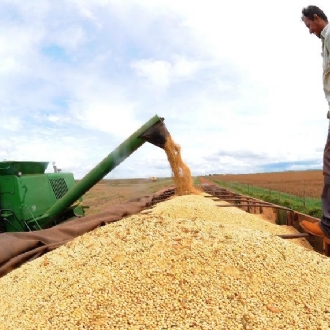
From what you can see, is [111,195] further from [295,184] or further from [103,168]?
[103,168]

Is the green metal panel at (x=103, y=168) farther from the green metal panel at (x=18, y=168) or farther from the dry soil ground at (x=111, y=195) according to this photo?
the dry soil ground at (x=111, y=195)

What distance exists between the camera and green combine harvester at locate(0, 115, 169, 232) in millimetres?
4957

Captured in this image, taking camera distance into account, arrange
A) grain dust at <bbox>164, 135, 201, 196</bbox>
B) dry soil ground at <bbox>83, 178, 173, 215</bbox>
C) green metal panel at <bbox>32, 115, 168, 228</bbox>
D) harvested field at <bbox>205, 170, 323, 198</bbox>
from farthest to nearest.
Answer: harvested field at <bbox>205, 170, 323, 198</bbox> < dry soil ground at <bbox>83, 178, 173, 215</bbox> < grain dust at <bbox>164, 135, 201, 196</bbox> < green metal panel at <bbox>32, 115, 168, 228</bbox>

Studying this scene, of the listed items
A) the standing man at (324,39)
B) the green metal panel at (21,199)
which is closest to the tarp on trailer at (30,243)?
the green metal panel at (21,199)

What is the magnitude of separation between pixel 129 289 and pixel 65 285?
1.58 feet

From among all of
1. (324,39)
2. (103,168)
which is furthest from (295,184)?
(324,39)

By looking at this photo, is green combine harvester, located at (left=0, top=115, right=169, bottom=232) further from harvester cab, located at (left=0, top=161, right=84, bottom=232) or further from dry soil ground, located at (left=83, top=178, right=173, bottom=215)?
dry soil ground, located at (left=83, top=178, right=173, bottom=215)

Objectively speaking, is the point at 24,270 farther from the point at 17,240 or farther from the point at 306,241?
the point at 306,241

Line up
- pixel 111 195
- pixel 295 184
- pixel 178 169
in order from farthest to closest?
pixel 295 184, pixel 111 195, pixel 178 169

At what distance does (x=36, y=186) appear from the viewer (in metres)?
5.34

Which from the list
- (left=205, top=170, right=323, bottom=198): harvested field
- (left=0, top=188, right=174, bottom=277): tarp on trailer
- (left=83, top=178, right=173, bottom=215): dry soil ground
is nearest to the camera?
(left=0, top=188, right=174, bottom=277): tarp on trailer

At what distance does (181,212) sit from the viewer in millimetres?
4891

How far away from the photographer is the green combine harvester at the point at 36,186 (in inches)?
195

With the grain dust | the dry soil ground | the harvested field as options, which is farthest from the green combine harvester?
the harvested field
